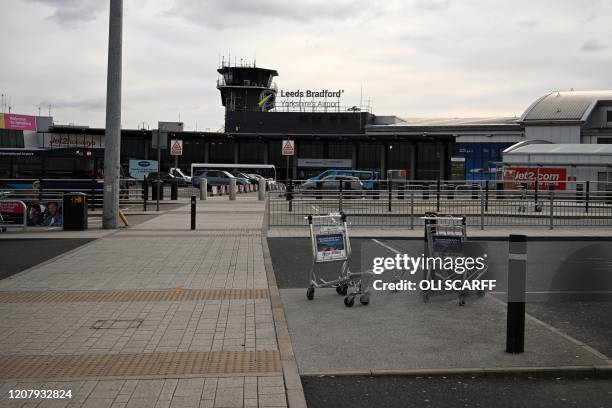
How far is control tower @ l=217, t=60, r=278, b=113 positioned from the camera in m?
94.2

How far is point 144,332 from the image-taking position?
7.46m

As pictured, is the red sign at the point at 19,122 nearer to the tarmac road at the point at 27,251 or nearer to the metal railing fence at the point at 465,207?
the metal railing fence at the point at 465,207

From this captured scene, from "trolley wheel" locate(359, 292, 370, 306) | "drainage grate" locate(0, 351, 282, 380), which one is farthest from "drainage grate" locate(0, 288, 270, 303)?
"drainage grate" locate(0, 351, 282, 380)

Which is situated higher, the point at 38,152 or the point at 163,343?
the point at 38,152

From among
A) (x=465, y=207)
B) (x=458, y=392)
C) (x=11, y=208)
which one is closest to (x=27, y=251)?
(x=11, y=208)

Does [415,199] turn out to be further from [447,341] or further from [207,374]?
[207,374]

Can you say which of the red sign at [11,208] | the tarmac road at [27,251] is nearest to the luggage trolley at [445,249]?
the tarmac road at [27,251]

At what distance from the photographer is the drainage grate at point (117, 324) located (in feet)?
25.3

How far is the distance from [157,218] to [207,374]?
18.3m

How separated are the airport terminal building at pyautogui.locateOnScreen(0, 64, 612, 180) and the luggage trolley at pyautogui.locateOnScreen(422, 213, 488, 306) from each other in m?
50.5

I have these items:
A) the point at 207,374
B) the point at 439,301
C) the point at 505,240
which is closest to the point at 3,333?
the point at 207,374

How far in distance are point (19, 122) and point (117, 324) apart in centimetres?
8283

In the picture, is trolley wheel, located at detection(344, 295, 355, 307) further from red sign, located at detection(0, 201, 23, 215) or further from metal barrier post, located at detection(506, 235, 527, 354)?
red sign, located at detection(0, 201, 23, 215)

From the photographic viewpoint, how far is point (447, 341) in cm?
714
